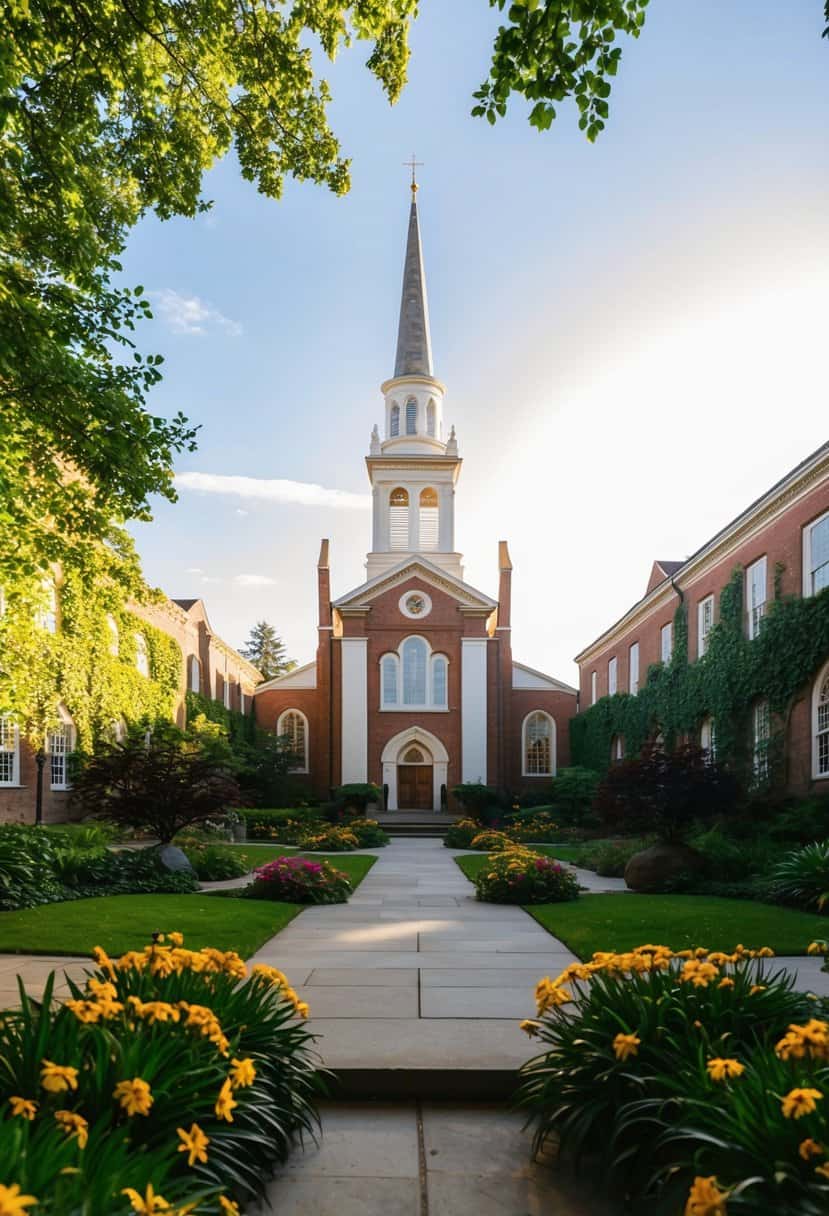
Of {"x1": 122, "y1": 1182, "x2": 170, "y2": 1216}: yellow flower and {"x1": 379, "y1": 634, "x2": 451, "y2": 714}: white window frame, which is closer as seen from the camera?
{"x1": 122, "y1": 1182, "x2": 170, "y2": 1216}: yellow flower

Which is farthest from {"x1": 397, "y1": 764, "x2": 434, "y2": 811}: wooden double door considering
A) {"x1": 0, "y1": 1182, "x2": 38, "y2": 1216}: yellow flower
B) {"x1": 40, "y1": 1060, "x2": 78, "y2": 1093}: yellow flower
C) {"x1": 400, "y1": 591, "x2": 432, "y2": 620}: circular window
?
{"x1": 0, "y1": 1182, "x2": 38, "y2": 1216}: yellow flower

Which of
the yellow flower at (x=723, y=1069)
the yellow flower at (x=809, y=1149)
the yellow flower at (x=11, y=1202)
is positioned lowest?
the yellow flower at (x=809, y=1149)

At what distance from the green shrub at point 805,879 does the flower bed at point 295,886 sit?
5876mm

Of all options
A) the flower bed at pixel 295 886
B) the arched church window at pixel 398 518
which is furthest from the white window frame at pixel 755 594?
the arched church window at pixel 398 518

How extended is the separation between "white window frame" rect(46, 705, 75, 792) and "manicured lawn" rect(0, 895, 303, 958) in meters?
14.3

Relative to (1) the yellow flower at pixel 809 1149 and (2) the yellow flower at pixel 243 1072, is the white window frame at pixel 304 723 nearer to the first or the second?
(2) the yellow flower at pixel 243 1072

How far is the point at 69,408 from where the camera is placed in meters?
11.3

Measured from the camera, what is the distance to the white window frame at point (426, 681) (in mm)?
38312

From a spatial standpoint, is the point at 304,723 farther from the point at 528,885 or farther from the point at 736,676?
the point at 528,885

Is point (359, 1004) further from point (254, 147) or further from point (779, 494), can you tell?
point (779, 494)

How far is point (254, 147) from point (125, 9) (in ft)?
7.62

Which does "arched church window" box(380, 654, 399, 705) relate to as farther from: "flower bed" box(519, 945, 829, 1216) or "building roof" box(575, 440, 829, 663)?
"flower bed" box(519, 945, 829, 1216)

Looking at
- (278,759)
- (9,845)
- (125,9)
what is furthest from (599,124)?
(278,759)

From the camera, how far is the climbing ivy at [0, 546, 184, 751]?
1850 cm
